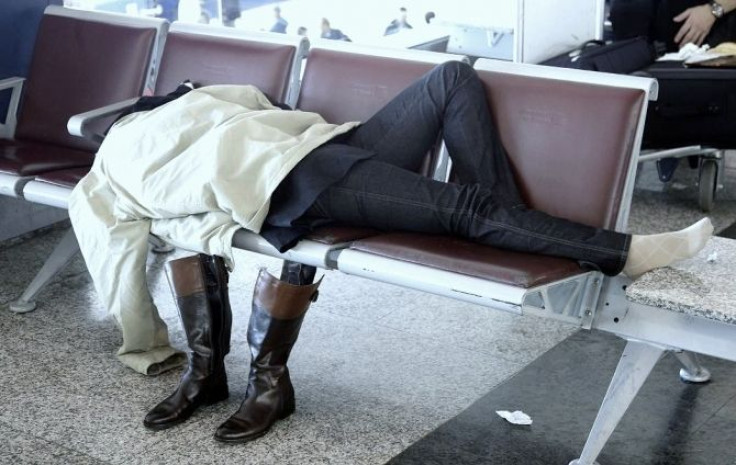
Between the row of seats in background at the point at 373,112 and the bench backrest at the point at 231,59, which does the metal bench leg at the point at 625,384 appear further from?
the bench backrest at the point at 231,59

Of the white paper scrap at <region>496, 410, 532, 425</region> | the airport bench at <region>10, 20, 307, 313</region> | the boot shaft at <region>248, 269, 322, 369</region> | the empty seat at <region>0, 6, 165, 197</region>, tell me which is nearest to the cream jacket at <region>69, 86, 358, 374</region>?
the boot shaft at <region>248, 269, 322, 369</region>

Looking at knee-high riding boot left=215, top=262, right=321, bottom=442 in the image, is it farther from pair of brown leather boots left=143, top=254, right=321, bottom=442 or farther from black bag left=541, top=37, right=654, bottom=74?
black bag left=541, top=37, right=654, bottom=74

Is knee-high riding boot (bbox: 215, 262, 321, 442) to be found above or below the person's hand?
below

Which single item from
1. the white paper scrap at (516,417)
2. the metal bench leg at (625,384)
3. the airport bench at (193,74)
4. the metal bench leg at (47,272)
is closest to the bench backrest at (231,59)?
the airport bench at (193,74)

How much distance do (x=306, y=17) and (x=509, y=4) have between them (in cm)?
113

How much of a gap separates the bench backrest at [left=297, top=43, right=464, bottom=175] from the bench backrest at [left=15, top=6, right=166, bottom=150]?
2.19ft

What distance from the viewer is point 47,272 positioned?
332cm

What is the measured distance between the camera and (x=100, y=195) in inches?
112

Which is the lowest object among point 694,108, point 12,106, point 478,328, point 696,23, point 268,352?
point 478,328

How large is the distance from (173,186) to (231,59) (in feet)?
2.56

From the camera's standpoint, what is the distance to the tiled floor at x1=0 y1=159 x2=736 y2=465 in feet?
8.19

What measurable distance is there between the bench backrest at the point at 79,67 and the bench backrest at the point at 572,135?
1300 millimetres

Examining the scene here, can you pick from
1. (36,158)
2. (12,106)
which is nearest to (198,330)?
(36,158)

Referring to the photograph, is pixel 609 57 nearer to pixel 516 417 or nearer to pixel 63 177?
pixel 516 417
